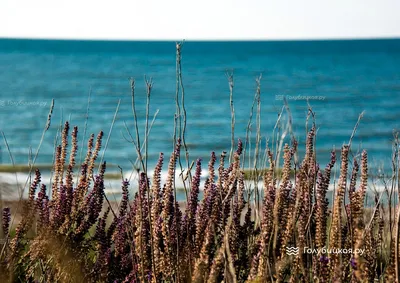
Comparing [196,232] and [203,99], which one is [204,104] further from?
[196,232]

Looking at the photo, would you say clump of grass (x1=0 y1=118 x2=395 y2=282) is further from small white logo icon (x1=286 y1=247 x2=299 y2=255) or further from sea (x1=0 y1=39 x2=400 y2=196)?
sea (x1=0 y1=39 x2=400 y2=196)

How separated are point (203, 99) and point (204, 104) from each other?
2781 mm

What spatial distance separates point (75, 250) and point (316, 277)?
1.04 meters

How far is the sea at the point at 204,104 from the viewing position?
56.0ft

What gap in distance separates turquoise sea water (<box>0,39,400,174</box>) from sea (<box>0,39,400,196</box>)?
7 centimetres

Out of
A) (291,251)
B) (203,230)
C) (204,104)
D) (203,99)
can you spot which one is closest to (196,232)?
(203,230)

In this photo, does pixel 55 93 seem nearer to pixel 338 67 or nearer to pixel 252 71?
pixel 252 71

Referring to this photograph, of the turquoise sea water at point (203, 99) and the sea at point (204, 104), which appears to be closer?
the sea at point (204, 104)

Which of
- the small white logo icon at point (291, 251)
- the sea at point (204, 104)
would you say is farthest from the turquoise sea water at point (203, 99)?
the small white logo icon at point (291, 251)

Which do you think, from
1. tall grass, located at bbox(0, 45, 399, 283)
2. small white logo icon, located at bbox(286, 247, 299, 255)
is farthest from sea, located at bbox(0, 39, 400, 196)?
small white logo icon, located at bbox(286, 247, 299, 255)

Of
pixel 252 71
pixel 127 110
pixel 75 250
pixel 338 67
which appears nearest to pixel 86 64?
pixel 252 71

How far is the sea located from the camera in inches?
672

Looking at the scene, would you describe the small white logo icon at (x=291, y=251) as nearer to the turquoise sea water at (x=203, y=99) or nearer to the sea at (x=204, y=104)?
the sea at (x=204, y=104)

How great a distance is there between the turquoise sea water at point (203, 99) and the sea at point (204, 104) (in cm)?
7
